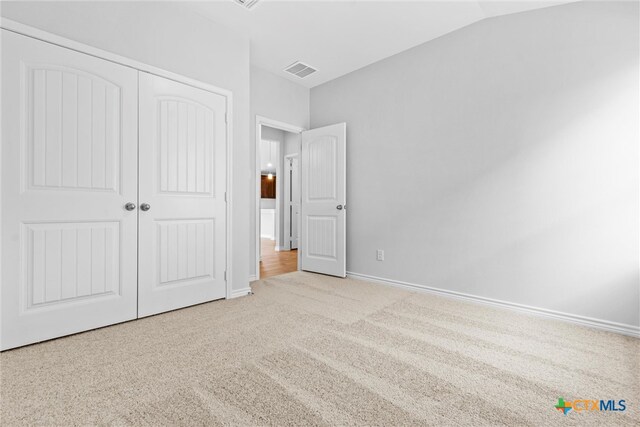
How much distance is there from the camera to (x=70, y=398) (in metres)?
1.35

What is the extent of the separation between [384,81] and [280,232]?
153 inches

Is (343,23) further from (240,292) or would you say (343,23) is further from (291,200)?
(291,200)

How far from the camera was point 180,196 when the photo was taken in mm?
2562

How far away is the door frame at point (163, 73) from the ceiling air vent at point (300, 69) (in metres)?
1.18

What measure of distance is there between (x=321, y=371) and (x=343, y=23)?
2986 millimetres

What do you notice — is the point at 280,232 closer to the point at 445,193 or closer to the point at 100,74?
the point at 445,193

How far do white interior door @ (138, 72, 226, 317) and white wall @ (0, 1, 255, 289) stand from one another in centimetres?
16

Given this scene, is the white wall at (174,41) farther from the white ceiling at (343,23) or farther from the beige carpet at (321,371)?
the beige carpet at (321,371)

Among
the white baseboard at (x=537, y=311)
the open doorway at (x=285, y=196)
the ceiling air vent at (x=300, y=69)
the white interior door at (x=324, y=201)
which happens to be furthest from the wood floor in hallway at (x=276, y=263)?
the ceiling air vent at (x=300, y=69)

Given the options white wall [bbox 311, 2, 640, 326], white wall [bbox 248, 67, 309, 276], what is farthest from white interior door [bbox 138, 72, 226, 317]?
white wall [bbox 311, 2, 640, 326]

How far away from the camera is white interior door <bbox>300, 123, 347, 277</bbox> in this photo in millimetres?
3830

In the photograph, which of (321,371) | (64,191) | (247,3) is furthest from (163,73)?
(321,371)

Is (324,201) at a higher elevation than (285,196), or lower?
Result: lower

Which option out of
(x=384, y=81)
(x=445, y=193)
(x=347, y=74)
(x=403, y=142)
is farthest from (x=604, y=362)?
(x=347, y=74)
